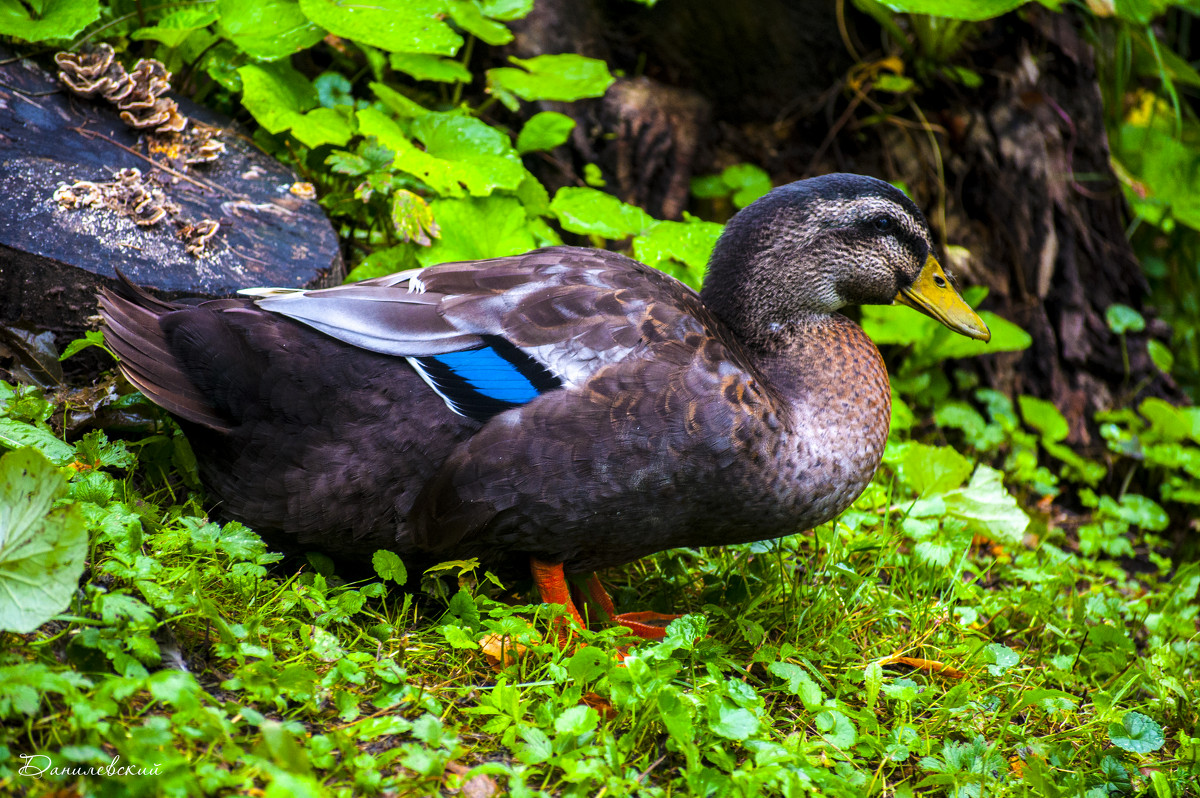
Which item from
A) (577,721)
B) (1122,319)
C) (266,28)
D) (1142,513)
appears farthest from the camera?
(1122,319)

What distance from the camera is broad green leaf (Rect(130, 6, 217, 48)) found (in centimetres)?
341

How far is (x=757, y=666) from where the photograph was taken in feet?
8.68

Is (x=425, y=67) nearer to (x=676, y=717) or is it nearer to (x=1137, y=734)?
(x=676, y=717)

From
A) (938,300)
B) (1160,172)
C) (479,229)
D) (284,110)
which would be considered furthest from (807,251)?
(1160,172)

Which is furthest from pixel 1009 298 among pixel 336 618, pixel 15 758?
pixel 15 758

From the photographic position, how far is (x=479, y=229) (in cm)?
356

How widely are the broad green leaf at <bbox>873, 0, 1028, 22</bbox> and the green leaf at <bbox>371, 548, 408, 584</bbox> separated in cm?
292

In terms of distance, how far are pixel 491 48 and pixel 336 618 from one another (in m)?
3.12

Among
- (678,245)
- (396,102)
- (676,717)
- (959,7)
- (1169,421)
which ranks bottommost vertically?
(1169,421)

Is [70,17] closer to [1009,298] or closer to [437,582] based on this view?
[437,582]

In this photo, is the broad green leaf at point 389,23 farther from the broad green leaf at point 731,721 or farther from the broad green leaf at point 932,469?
the broad green leaf at point 731,721

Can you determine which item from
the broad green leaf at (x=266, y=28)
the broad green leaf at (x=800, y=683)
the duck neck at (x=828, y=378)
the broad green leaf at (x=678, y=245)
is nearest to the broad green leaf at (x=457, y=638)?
the broad green leaf at (x=800, y=683)

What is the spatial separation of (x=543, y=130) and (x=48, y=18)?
182cm

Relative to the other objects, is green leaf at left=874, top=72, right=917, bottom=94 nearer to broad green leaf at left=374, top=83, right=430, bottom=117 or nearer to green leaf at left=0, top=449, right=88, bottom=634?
broad green leaf at left=374, top=83, right=430, bottom=117
